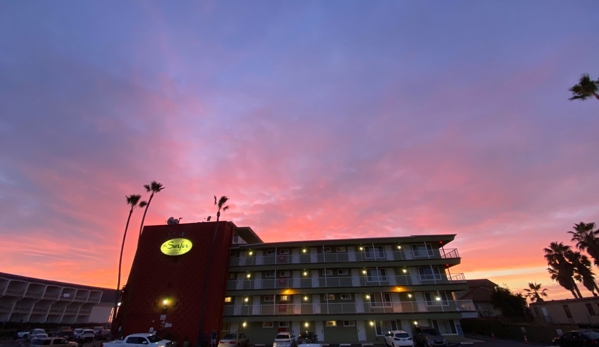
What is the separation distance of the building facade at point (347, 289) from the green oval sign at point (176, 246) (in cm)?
543

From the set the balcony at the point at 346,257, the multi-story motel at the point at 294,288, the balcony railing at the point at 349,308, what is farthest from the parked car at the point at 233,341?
the balcony at the point at 346,257

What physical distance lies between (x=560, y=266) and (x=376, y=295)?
1366 inches

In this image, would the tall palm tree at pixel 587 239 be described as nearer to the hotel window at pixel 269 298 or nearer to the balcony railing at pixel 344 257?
the balcony railing at pixel 344 257

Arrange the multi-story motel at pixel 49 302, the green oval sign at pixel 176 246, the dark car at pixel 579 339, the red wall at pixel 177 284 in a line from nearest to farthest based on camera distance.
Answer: the dark car at pixel 579 339
the red wall at pixel 177 284
the green oval sign at pixel 176 246
the multi-story motel at pixel 49 302

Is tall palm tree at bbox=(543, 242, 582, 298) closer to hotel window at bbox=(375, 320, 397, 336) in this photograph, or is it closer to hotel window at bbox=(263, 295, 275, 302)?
hotel window at bbox=(375, 320, 397, 336)

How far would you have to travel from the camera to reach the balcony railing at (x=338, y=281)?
28250 millimetres

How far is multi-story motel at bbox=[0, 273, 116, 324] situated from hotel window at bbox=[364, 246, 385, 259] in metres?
60.8

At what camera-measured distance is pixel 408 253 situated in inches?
1174

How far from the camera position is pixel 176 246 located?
103 feet

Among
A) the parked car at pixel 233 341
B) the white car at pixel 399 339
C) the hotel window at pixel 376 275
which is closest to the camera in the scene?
the white car at pixel 399 339

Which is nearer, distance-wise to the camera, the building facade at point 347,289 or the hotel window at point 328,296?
the building facade at point 347,289

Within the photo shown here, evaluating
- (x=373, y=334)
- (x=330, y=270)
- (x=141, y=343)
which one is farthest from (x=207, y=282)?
(x=373, y=334)

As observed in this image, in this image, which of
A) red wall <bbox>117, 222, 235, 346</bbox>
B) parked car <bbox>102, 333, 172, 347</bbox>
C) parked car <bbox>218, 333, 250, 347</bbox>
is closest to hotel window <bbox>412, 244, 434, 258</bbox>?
parked car <bbox>218, 333, 250, 347</bbox>

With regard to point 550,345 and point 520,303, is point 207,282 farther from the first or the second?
point 520,303
